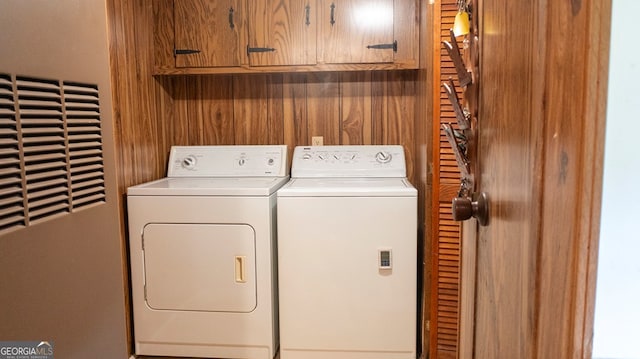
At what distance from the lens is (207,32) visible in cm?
247

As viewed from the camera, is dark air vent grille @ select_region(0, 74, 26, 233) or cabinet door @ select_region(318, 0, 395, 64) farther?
cabinet door @ select_region(318, 0, 395, 64)

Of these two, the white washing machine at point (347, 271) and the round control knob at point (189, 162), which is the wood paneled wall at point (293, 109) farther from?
the white washing machine at point (347, 271)

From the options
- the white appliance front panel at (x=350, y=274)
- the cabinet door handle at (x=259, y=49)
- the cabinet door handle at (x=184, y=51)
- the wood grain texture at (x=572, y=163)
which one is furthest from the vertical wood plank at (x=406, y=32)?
the wood grain texture at (x=572, y=163)

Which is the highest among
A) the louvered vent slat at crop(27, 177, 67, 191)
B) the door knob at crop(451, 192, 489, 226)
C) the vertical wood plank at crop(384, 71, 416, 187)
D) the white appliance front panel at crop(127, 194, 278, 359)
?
the vertical wood plank at crop(384, 71, 416, 187)

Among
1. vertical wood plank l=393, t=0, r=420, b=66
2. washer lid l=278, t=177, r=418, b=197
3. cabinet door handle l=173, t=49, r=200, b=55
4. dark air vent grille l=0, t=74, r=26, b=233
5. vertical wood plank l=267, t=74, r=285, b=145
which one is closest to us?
dark air vent grille l=0, t=74, r=26, b=233

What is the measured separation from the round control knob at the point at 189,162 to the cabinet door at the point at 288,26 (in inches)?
30.7

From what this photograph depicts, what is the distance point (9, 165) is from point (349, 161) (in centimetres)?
203

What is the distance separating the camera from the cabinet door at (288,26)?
2.44m

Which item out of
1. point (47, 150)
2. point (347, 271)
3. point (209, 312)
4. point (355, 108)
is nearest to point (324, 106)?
point (355, 108)

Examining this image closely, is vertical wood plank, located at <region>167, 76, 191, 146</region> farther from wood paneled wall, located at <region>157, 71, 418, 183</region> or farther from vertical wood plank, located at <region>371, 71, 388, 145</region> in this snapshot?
vertical wood plank, located at <region>371, 71, 388, 145</region>

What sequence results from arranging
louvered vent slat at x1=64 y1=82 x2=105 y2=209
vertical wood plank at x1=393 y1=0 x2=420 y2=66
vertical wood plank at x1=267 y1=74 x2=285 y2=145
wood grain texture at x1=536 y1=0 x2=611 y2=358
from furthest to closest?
vertical wood plank at x1=267 y1=74 x2=285 y2=145
vertical wood plank at x1=393 y1=0 x2=420 y2=66
louvered vent slat at x1=64 y1=82 x2=105 y2=209
wood grain texture at x1=536 y1=0 x2=611 y2=358

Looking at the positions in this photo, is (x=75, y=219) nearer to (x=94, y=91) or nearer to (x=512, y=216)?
(x=94, y=91)

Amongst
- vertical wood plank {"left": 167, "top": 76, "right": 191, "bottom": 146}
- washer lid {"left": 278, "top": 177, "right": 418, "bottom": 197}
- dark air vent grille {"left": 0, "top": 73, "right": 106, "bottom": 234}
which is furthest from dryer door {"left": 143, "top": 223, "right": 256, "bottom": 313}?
dark air vent grille {"left": 0, "top": 73, "right": 106, "bottom": 234}

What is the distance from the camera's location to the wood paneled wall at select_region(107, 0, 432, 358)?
99.4 inches
